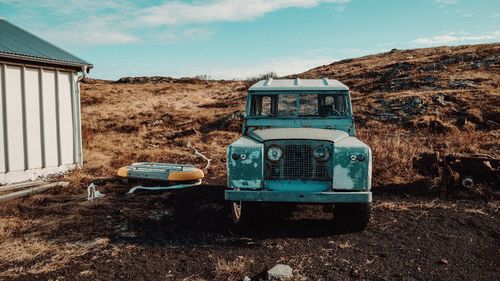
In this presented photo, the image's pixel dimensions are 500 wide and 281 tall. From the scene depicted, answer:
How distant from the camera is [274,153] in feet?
17.0

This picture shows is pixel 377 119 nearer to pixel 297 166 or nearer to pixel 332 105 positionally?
pixel 332 105

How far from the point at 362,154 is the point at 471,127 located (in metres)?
10.6

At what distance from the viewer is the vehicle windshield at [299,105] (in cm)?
636

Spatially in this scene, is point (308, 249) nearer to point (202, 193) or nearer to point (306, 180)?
point (306, 180)

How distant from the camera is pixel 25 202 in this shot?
7.04m

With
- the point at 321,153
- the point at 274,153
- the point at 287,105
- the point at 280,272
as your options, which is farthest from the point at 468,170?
the point at 280,272

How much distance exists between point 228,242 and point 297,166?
121cm

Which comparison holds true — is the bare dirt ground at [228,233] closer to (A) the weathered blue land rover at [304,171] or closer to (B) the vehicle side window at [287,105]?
(A) the weathered blue land rover at [304,171]

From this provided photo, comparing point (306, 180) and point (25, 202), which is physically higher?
point (306, 180)

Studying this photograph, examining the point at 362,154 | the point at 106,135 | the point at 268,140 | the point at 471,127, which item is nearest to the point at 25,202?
the point at 268,140

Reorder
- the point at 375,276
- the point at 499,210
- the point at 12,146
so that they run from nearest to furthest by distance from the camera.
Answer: the point at 375,276 → the point at 499,210 → the point at 12,146

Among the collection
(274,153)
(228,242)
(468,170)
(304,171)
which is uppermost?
(274,153)

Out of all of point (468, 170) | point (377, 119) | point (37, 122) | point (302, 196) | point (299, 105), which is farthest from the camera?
point (377, 119)

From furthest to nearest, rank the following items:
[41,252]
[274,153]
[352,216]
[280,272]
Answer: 1. [352,216]
2. [274,153]
3. [41,252]
4. [280,272]
